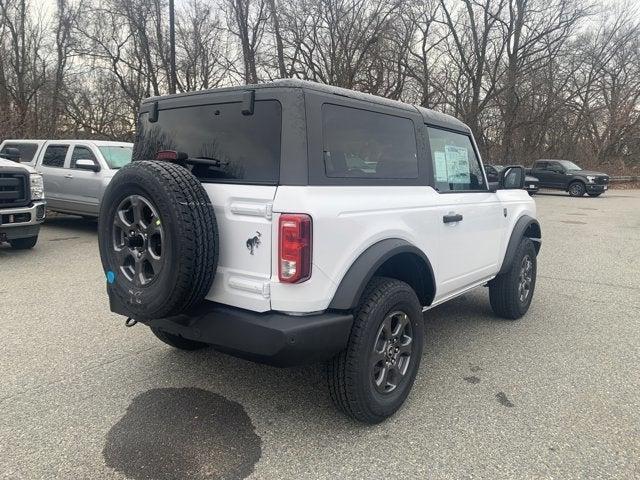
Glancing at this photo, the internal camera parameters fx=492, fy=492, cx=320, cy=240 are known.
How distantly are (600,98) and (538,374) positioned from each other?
36.0m

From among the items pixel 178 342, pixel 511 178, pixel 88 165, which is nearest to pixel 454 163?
pixel 511 178

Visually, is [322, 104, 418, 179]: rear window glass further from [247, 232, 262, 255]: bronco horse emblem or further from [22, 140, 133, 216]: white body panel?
[22, 140, 133, 216]: white body panel

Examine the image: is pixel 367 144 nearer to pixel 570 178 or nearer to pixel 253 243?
pixel 253 243

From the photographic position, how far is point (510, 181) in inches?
185

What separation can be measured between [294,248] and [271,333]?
44 centimetres

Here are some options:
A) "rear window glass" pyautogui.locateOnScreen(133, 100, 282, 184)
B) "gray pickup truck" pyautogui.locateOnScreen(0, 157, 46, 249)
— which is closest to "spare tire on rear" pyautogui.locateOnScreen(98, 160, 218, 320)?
"rear window glass" pyautogui.locateOnScreen(133, 100, 282, 184)

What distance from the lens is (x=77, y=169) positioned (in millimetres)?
9781

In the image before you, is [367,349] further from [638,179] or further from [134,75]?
[638,179]

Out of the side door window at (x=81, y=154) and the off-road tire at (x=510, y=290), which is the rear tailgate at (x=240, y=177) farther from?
the side door window at (x=81, y=154)

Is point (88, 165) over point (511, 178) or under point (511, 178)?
under

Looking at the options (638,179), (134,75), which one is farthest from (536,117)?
(134,75)

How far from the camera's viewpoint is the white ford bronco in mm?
2510

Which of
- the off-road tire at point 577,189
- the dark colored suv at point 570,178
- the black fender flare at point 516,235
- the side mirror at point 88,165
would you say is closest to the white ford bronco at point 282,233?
the black fender flare at point 516,235

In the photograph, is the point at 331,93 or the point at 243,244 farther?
the point at 331,93
